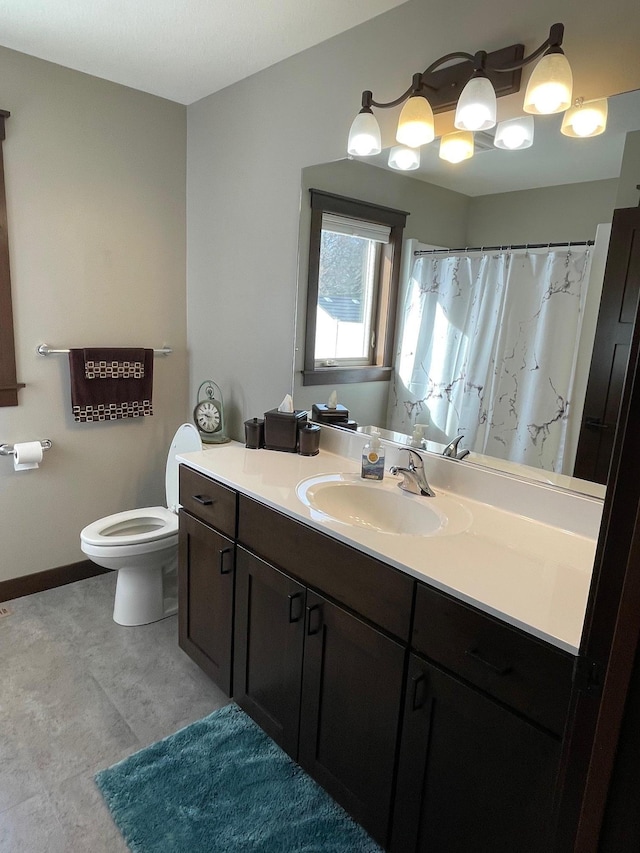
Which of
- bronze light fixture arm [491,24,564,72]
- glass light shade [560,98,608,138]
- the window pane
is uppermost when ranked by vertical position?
bronze light fixture arm [491,24,564,72]

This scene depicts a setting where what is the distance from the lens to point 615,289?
1356 mm

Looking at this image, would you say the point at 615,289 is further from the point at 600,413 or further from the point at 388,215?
the point at 388,215

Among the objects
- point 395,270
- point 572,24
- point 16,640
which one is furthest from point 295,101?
point 16,640

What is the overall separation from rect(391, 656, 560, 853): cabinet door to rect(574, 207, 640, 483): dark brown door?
2.27 feet

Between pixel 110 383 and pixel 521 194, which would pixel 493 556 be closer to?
pixel 521 194

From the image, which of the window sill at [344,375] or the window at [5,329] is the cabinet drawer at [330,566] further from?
the window at [5,329]

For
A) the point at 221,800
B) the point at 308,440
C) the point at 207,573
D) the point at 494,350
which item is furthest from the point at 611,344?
the point at 221,800

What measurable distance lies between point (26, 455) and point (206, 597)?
1140 millimetres

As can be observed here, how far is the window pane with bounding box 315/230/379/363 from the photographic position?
201 cm

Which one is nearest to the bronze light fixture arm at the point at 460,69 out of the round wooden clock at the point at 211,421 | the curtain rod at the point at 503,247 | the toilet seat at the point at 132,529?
the curtain rod at the point at 503,247

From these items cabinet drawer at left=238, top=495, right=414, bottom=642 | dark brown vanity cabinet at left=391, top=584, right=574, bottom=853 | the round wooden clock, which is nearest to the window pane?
the round wooden clock

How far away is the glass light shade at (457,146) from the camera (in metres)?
1.62

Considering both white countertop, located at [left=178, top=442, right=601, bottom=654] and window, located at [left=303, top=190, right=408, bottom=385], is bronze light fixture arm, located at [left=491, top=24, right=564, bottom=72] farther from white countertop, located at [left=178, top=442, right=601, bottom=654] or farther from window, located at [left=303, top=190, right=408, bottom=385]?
white countertop, located at [left=178, top=442, right=601, bottom=654]

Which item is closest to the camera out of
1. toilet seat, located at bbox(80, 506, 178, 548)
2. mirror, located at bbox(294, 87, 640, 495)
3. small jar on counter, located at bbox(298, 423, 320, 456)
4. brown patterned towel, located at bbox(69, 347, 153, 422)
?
mirror, located at bbox(294, 87, 640, 495)
